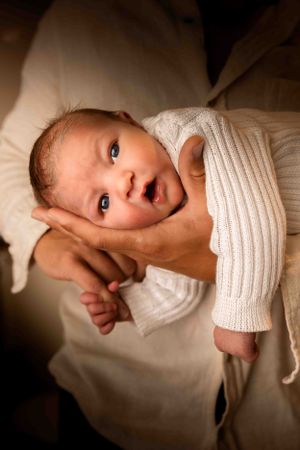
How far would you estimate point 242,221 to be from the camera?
19.1 inches

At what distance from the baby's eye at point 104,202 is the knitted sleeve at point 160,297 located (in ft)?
0.47

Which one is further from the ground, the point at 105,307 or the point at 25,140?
the point at 25,140

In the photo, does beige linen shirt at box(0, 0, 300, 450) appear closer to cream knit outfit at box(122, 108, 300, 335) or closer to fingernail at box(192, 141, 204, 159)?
Answer: cream knit outfit at box(122, 108, 300, 335)

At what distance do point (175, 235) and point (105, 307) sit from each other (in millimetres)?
169

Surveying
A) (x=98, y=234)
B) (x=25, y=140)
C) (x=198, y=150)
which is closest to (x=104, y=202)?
(x=98, y=234)

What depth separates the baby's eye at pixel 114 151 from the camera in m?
0.56

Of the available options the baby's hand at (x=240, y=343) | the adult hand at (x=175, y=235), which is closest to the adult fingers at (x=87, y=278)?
the adult hand at (x=175, y=235)

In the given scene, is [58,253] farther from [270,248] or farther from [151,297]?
[270,248]

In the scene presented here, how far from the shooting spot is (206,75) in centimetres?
66

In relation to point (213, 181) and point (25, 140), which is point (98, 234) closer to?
point (213, 181)

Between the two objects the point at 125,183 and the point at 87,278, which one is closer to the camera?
the point at 125,183

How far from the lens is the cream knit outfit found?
48cm

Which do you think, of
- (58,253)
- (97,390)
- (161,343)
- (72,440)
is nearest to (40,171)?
(58,253)

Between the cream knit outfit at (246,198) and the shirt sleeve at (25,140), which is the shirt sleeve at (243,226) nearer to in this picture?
the cream knit outfit at (246,198)
